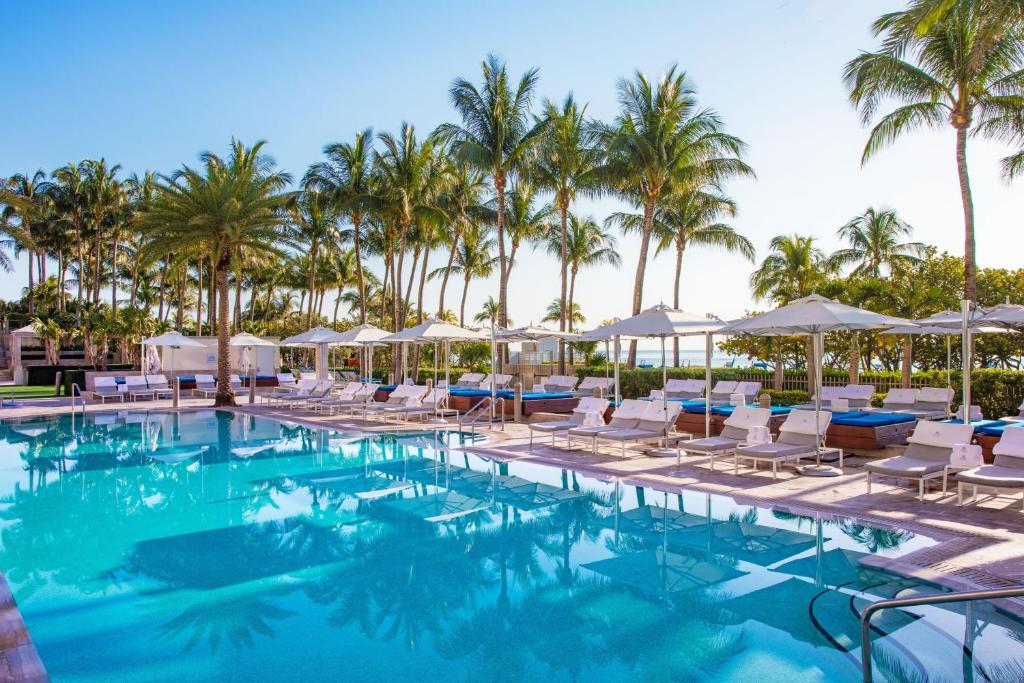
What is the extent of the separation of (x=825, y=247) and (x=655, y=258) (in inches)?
283

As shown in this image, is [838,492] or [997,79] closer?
[838,492]

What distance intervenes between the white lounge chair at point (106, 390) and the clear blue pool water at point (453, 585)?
15217 mm

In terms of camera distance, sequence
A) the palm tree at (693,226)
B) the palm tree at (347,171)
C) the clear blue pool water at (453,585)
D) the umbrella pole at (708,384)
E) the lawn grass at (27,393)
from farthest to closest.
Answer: the palm tree at (693,226)
the palm tree at (347,171)
the lawn grass at (27,393)
the umbrella pole at (708,384)
the clear blue pool water at (453,585)

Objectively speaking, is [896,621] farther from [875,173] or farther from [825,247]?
[825,247]

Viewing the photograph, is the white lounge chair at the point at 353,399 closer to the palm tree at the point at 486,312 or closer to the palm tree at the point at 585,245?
the palm tree at the point at 585,245

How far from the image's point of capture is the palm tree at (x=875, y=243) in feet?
98.6

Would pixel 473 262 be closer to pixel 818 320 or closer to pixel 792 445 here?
pixel 792 445

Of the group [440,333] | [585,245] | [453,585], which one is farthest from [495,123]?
[453,585]

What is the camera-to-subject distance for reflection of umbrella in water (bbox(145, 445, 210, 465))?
12.8 metres

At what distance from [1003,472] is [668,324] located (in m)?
5.41

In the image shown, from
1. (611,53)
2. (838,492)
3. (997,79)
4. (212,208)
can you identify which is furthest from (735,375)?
(212,208)

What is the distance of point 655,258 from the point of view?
3147cm

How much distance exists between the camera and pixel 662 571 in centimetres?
630

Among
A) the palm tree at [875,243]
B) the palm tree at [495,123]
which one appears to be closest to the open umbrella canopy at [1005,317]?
the palm tree at [495,123]
